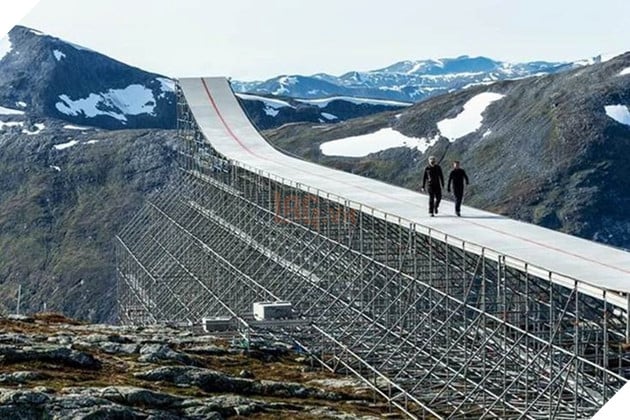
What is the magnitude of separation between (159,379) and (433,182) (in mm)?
15543

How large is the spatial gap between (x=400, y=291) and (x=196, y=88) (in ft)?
210

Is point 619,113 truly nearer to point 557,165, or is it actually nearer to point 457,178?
point 557,165

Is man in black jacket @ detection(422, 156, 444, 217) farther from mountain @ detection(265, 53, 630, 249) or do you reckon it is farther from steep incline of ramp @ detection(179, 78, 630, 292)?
mountain @ detection(265, 53, 630, 249)

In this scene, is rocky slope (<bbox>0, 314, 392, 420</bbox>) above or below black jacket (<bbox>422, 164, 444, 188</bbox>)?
below

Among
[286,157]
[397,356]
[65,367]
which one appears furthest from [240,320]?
[286,157]

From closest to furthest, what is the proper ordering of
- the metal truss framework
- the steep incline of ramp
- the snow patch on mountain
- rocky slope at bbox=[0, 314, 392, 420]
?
the steep incline of ramp
the metal truss framework
rocky slope at bbox=[0, 314, 392, 420]
the snow patch on mountain

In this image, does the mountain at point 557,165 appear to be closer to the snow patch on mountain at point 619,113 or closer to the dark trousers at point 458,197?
the snow patch on mountain at point 619,113

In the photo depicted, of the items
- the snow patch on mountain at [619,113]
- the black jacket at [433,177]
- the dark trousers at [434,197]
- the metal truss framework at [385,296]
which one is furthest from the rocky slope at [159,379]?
the snow patch on mountain at [619,113]

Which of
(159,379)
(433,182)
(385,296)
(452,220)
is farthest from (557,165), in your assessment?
(159,379)

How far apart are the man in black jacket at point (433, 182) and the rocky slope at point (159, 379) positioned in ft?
30.1

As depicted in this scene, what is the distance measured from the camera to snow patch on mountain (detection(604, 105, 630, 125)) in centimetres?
18900

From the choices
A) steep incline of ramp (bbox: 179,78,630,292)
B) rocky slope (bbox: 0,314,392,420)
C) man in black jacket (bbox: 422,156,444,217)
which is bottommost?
rocky slope (bbox: 0,314,392,420)

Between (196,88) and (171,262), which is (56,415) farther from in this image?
(196,88)

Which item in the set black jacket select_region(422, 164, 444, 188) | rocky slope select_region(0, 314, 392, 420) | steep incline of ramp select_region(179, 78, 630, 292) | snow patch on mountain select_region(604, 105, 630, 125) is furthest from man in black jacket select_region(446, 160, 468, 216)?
snow patch on mountain select_region(604, 105, 630, 125)
